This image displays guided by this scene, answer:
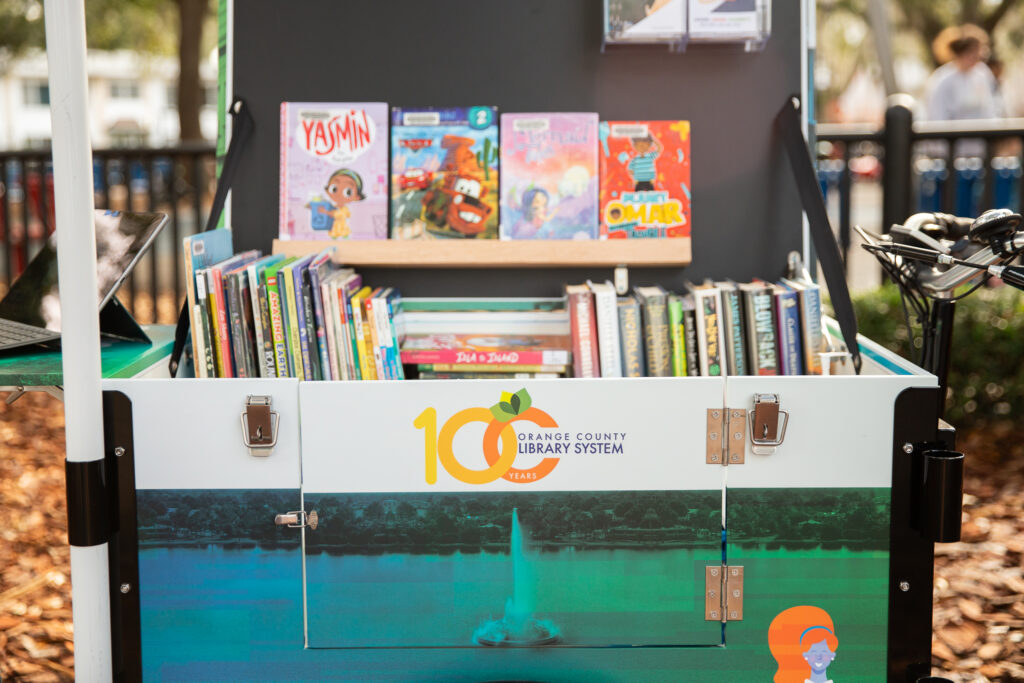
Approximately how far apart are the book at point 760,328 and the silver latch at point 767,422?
423 millimetres

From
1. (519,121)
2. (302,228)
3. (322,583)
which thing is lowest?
(322,583)

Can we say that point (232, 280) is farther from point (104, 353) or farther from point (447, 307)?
point (447, 307)

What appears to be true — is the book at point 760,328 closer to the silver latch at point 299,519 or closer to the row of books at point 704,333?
the row of books at point 704,333

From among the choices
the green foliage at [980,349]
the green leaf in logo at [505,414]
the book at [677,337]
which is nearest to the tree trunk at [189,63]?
the green foliage at [980,349]

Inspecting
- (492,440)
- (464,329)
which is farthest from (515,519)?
(464,329)

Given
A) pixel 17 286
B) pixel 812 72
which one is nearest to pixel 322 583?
pixel 17 286

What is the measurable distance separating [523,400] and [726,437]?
0.44m

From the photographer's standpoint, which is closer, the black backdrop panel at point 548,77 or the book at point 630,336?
the book at point 630,336

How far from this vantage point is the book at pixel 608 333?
8.20 feet

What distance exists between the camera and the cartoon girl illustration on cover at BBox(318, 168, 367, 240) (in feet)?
9.05

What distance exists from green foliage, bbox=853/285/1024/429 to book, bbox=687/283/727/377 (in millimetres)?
2687

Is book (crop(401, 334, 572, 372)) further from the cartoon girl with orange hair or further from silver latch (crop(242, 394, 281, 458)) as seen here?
the cartoon girl with orange hair

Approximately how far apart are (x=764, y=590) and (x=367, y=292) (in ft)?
4.03

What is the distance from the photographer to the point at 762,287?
252 cm
